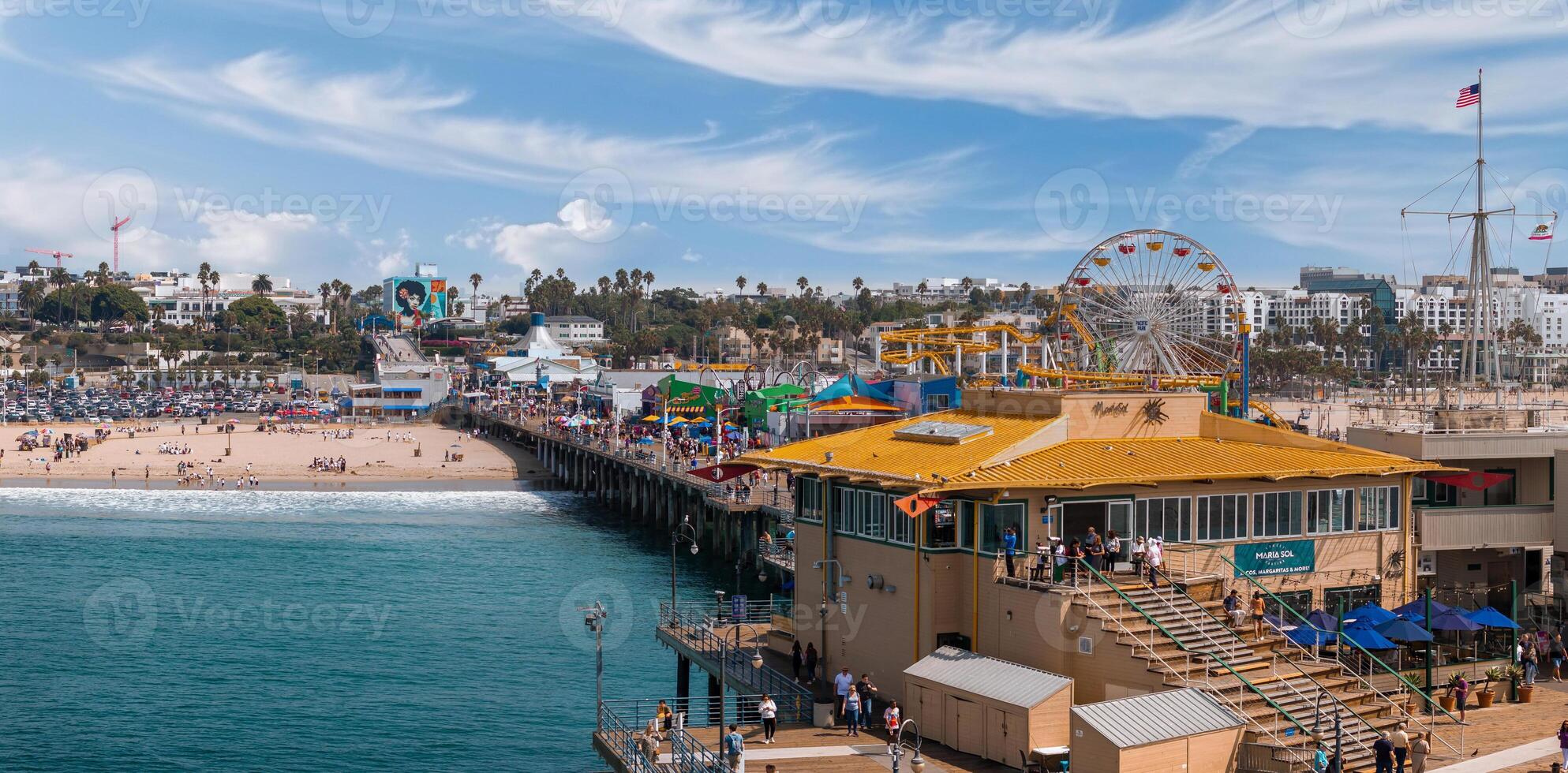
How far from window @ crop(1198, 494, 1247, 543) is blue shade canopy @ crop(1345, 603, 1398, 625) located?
2.48 metres

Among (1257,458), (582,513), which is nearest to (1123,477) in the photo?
(1257,458)

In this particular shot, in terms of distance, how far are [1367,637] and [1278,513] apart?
3364mm

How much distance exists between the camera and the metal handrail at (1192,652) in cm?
2308

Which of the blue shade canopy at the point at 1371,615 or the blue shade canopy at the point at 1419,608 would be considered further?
the blue shade canopy at the point at 1419,608

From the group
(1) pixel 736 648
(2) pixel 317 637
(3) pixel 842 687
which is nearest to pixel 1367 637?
(3) pixel 842 687

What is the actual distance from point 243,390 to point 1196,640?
18163 cm

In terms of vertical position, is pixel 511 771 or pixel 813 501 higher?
pixel 813 501

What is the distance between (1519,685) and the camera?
27891 millimetres

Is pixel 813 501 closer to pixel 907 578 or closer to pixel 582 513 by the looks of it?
pixel 907 578

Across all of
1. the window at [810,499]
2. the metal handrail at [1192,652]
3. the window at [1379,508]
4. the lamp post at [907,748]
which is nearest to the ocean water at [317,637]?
the window at [810,499]

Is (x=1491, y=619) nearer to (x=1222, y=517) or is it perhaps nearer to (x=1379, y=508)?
(x=1379, y=508)

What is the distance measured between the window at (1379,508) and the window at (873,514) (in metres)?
10.3

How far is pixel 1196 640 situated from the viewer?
979 inches

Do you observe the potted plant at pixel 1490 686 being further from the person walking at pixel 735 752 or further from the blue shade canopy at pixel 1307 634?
the person walking at pixel 735 752
